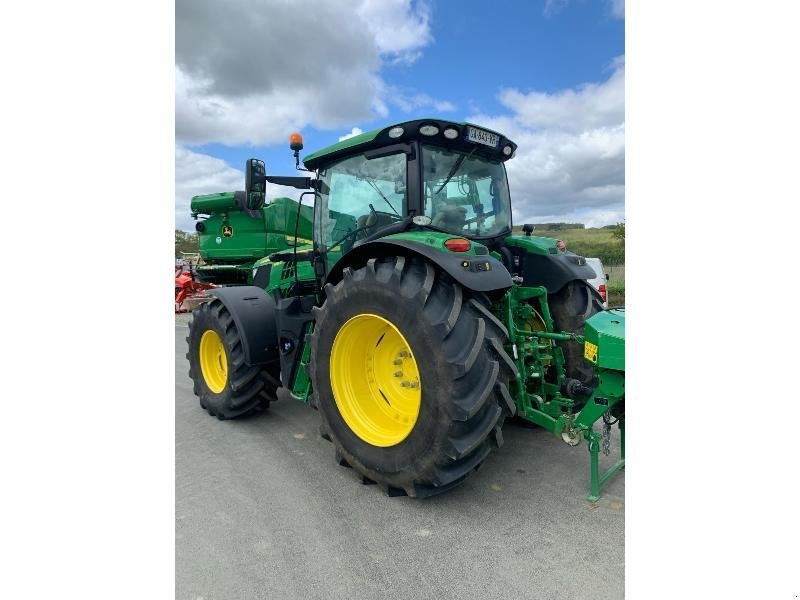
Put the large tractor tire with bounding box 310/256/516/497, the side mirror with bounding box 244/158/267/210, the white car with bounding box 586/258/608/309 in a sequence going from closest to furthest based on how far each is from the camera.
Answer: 1. the large tractor tire with bounding box 310/256/516/497
2. the side mirror with bounding box 244/158/267/210
3. the white car with bounding box 586/258/608/309

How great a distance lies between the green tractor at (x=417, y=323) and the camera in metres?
2.27

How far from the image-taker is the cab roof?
2822 mm

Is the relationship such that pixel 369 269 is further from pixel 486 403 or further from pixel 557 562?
pixel 557 562

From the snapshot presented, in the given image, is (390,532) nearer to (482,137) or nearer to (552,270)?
(552,270)

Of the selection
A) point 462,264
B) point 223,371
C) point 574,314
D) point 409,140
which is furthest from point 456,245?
point 223,371

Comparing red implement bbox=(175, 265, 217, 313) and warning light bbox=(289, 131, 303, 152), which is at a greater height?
warning light bbox=(289, 131, 303, 152)

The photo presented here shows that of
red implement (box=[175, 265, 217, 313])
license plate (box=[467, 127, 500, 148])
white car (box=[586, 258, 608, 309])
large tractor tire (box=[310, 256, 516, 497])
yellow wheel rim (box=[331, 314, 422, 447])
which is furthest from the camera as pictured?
red implement (box=[175, 265, 217, 313])

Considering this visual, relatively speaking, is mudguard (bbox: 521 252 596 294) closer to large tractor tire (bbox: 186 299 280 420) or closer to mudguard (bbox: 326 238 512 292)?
mudguard (bbox: 326 238 512 292)

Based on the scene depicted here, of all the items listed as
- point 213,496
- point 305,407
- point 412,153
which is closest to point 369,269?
point 412,153

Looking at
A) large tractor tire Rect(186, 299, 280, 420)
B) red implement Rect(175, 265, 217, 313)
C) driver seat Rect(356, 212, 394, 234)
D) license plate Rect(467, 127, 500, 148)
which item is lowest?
large tractor tire Rect(186, 299, 280, 420)

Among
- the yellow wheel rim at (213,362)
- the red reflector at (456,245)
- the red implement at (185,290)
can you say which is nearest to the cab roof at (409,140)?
the red reflector at (456,245)

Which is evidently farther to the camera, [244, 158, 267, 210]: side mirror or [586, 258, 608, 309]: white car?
[586, 258, 608, 309]: white car

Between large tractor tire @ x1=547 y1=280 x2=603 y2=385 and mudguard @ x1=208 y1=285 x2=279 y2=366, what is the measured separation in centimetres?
230

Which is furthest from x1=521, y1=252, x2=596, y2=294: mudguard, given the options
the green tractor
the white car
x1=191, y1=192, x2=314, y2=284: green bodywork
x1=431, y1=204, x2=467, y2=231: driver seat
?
the white car
